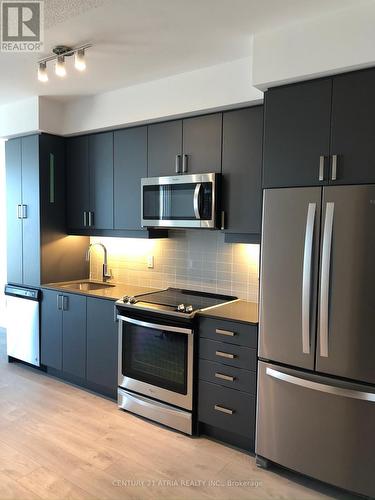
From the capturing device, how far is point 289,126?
2.38m

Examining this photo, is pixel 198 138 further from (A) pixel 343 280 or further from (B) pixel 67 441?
(B) pixel 67 441

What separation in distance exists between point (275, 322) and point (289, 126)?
119 cm

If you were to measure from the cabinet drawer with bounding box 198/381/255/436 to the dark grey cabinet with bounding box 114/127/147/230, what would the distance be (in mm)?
1557

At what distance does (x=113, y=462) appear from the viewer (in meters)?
2.60

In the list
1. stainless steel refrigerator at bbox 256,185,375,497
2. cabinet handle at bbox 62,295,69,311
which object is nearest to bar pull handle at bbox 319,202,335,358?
stainless steel refrigerator at bbox 256,185,375,497

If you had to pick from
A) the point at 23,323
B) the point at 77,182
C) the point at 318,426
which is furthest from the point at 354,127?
the point at 23,323

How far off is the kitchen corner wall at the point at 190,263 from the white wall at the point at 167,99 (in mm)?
1068

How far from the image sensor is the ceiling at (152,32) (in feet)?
7.06

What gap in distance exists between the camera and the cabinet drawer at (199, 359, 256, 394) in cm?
265

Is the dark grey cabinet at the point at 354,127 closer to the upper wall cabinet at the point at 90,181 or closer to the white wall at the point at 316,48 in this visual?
the white wall at the point at 316,48

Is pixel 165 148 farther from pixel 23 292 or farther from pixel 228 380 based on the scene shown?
pixel 23 292

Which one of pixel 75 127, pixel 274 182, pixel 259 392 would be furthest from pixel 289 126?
pixel 75 127

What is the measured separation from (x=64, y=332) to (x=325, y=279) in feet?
8.39

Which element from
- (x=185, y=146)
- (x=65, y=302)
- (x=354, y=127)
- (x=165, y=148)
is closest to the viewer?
(x=354, y=127)
